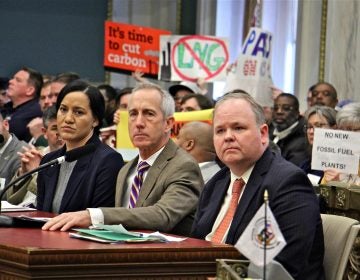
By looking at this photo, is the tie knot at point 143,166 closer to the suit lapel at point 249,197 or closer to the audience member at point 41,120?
the suit lapel at point 249,197

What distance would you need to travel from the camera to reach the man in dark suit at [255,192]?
4.12 metres

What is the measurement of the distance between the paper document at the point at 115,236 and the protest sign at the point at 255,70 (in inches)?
241

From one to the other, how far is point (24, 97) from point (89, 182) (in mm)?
5598

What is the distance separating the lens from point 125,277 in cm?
381

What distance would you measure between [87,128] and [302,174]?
196 centimetres

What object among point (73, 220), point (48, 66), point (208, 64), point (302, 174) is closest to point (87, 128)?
point (73, 220)

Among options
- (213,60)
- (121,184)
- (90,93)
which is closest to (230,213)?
(121,184)

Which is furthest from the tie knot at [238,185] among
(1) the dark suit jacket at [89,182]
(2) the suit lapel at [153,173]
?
(1) the dark suit jacket at [89,182]

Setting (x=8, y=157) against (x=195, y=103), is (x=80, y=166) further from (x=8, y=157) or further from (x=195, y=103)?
(x=195, y=103)

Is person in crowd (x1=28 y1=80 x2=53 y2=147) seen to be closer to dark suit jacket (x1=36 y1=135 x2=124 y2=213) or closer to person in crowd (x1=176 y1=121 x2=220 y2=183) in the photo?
person in crowd (x1=176 y1=121 x2=220 y2=183)

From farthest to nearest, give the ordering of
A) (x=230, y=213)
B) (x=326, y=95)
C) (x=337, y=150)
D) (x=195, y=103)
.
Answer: (x=326, y=95), (x=195, y=103), (x=337, y=150), (x=230, y=213)

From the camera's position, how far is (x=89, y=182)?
5.66m

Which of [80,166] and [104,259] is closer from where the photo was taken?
[104,259]

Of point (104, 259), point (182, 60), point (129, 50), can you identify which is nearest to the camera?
point (104, 259)
